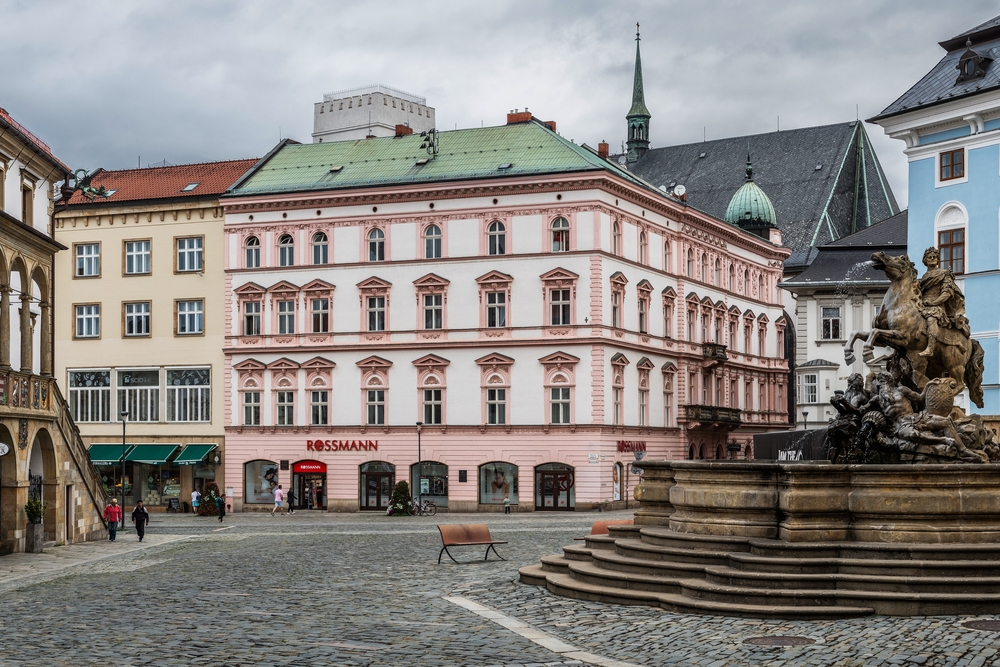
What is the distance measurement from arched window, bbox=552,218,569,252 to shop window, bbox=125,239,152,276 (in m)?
19.5

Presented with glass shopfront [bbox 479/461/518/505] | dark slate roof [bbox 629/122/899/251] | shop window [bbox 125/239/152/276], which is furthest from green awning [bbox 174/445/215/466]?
dark slate roof [bbox 629/122/899/251]

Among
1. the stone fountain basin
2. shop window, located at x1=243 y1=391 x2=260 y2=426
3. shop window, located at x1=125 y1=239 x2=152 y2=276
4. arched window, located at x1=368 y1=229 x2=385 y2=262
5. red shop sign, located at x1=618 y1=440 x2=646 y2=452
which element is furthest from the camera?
shop window, located at x1=125 y1=239 x2=152 y2=276

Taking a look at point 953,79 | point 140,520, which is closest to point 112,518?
point 140,520

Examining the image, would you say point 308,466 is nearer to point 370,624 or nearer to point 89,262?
point 89,262

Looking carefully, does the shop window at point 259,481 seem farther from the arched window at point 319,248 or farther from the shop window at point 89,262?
the shop window at point 89,262

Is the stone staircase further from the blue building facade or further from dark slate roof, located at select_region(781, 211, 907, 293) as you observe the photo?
dark slate roof, located at select_region(781, 211, 907, 293)

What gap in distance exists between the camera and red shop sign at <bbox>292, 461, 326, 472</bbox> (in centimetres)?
6222

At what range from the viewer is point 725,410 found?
69375 mm

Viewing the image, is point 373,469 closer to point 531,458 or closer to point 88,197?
point 531,458

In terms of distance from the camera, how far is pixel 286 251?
2496 inches

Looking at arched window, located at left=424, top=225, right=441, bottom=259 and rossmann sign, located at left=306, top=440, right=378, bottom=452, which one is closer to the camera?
arched window, located at left=424, top=225, right=441, bottom=259

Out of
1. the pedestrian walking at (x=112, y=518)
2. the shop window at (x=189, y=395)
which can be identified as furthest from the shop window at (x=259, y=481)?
the pedestrian walking at (x=112, y=518)

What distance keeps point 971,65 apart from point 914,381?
2836cm

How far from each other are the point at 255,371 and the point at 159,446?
5.87m
